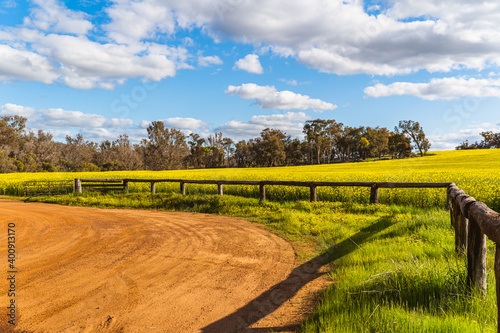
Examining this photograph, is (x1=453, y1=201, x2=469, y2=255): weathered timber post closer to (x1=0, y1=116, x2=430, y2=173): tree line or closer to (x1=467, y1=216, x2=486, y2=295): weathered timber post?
(x1=467, y1=216, x2=486, y2=295): weathered timber post

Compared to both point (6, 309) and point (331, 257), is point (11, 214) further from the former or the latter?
point (331, 257)

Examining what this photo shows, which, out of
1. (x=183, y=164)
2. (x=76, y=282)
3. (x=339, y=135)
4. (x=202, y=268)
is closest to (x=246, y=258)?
(x=202, y=268)

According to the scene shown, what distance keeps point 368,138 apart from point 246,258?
10702 centimetres

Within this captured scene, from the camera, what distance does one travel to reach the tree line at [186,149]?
76.6 metres

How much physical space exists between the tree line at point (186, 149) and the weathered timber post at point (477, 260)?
81.4m

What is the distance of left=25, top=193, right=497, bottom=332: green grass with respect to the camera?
3.00 metres

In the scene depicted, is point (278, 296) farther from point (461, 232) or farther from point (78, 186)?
point (78, 186)

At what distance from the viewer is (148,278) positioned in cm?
512

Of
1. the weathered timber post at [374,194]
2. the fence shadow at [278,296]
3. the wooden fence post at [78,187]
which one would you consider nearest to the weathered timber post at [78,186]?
the wooden fence post at [78,187]

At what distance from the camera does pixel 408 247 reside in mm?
5781

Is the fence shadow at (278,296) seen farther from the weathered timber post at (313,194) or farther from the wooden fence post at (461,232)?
the weathered timber post at (313,194)

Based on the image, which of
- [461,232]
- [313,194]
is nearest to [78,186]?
[313,194]

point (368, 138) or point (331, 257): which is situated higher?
point (368, 138)

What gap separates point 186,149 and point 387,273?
9602cm
